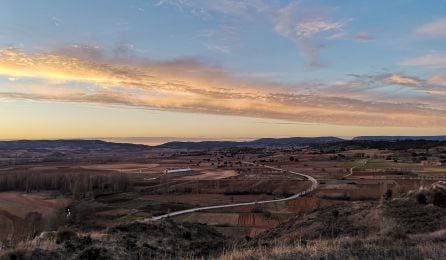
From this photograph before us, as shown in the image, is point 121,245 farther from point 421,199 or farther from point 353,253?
point 421,199

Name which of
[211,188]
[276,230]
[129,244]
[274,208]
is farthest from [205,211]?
[129,244]

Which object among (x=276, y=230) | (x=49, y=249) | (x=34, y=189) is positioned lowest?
(x=34, y=189)

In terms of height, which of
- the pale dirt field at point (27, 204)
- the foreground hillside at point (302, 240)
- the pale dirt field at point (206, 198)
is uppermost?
the foreground hillside at point (302, 240)

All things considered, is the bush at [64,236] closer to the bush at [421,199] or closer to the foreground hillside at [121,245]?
the foreground hillside at [121,245]

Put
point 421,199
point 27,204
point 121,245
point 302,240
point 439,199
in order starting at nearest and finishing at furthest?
point 121,245 → point 302,240 → point 439,199 → point 421,199 → point 27,204

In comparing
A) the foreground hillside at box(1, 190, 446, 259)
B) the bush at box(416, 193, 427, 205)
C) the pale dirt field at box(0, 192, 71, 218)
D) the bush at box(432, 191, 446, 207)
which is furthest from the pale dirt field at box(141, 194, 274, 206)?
the bush at box(432, 191, 446, 207)

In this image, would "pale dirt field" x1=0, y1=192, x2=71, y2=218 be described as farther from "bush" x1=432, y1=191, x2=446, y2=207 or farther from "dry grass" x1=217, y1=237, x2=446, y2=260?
"dry grass" x1=217, y1=237, x2=446, y2=260

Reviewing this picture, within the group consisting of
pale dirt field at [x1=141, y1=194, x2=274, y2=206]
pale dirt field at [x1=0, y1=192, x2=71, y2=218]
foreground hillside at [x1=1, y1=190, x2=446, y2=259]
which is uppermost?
foreground hillside at [x1=1, y1=190, x2=446, y2=259]

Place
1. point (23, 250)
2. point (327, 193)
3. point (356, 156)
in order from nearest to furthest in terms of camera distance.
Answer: point (23, 250)
point (327, 193)
point (356, 156)

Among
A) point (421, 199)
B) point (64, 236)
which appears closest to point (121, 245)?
point (64, 236)

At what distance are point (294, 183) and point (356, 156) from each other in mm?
84116

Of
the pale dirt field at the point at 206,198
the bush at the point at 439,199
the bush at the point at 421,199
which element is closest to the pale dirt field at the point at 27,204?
the pale dirt field at the point at 206,198

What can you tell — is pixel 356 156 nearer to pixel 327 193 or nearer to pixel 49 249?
pixel 327 193

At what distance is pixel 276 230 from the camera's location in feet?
95.5
